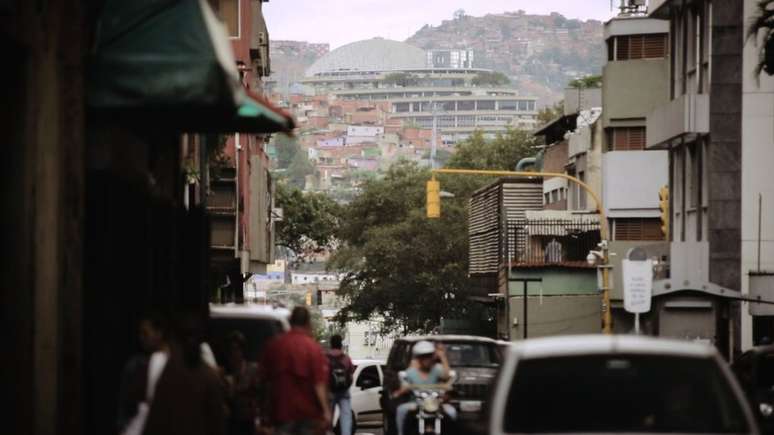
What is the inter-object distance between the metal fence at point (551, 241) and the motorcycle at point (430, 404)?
1767 inches

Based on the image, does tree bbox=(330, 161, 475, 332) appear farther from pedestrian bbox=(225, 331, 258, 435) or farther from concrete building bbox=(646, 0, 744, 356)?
pedestrian bbox=(225, 331, 258, 435)

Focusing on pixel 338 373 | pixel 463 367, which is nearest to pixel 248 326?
pixel 338 373

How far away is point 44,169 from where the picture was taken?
1376cm

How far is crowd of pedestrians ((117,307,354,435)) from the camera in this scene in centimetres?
1285

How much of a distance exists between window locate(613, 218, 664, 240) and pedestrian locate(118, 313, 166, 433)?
51.0 meters

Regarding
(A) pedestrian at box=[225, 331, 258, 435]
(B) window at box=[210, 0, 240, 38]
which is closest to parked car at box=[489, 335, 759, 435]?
(A) pedestrian at box=[225, 331, 258, 435]

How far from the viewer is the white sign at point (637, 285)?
35.1 m

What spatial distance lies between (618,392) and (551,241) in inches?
2383

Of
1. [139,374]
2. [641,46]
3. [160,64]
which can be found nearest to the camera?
[139,374]

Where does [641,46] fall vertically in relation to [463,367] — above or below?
above

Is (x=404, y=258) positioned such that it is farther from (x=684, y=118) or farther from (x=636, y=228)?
(x=684, y=118)

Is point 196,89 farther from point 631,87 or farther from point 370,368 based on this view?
point 631,87

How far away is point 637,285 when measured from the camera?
35.2 m

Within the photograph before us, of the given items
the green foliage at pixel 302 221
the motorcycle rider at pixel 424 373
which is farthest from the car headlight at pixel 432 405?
the green foliage at pixel 302 221
